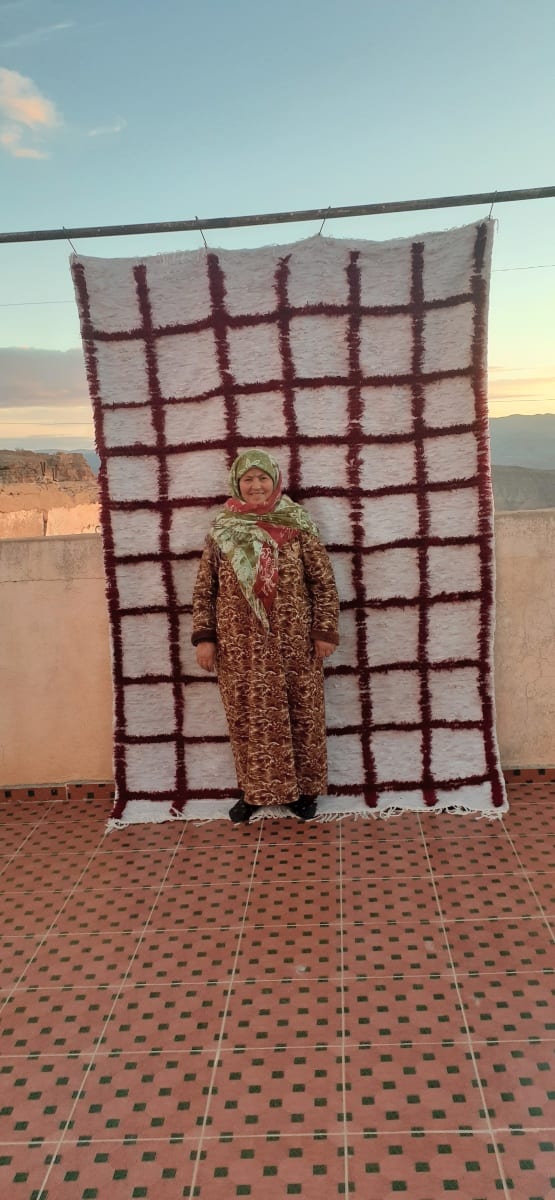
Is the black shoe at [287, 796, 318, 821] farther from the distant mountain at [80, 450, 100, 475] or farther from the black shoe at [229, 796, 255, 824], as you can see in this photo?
the distant mountain at [80, 450, 100, 475]

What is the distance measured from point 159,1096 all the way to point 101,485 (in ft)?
6.68

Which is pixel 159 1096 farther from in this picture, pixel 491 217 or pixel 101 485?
pixel 491 217

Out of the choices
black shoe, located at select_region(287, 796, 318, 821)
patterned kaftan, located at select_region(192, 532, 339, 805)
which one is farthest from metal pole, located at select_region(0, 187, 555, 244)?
black shoe, located at select_region(287, 796, 318, 821)

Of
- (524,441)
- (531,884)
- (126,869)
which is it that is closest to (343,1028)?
(531,884)

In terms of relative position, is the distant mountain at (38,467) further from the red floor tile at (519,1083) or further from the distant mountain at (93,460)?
the red floor tile at (519,1083)

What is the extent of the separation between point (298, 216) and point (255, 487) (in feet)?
2.90

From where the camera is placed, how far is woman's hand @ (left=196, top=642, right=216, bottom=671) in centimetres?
313

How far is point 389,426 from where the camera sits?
316cm

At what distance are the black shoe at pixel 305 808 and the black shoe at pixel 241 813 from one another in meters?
0.17

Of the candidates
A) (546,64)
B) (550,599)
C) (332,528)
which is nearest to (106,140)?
(546,64)

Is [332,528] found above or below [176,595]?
above

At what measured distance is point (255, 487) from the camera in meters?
3.02

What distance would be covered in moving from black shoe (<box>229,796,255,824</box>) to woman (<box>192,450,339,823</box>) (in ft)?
0.40

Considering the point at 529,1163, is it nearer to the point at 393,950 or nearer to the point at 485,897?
the point at 393,950
